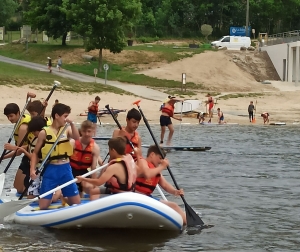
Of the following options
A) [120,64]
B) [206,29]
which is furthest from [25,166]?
[206,29]

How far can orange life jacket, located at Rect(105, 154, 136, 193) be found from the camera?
9188 mm

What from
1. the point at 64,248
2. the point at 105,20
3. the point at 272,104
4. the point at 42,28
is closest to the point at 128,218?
the point at 64,248

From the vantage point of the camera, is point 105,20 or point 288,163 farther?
point 105,20

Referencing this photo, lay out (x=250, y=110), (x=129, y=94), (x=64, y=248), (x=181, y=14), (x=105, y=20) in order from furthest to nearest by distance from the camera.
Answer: (x=181, y=14)
(x=105, y=20)
(x=129, y=94)
(x=250, y=110)
(x=64, y=248)

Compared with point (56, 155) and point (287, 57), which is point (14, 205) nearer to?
point (56, 155)

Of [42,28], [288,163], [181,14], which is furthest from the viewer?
[181,14]

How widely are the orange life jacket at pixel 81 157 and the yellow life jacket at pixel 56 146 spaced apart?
0.75 meters

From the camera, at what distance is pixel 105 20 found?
48500 mm

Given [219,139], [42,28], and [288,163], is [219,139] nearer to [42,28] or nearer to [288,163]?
[288,163]

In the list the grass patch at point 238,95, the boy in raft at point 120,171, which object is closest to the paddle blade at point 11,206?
the boy in raft at point 120,171

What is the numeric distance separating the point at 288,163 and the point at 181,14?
56676mm

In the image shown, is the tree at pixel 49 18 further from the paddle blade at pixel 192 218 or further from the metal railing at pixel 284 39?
the paddle blade at pixel 192 218

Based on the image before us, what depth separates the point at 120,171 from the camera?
9.26 meters

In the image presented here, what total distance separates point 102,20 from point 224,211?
3731cm
